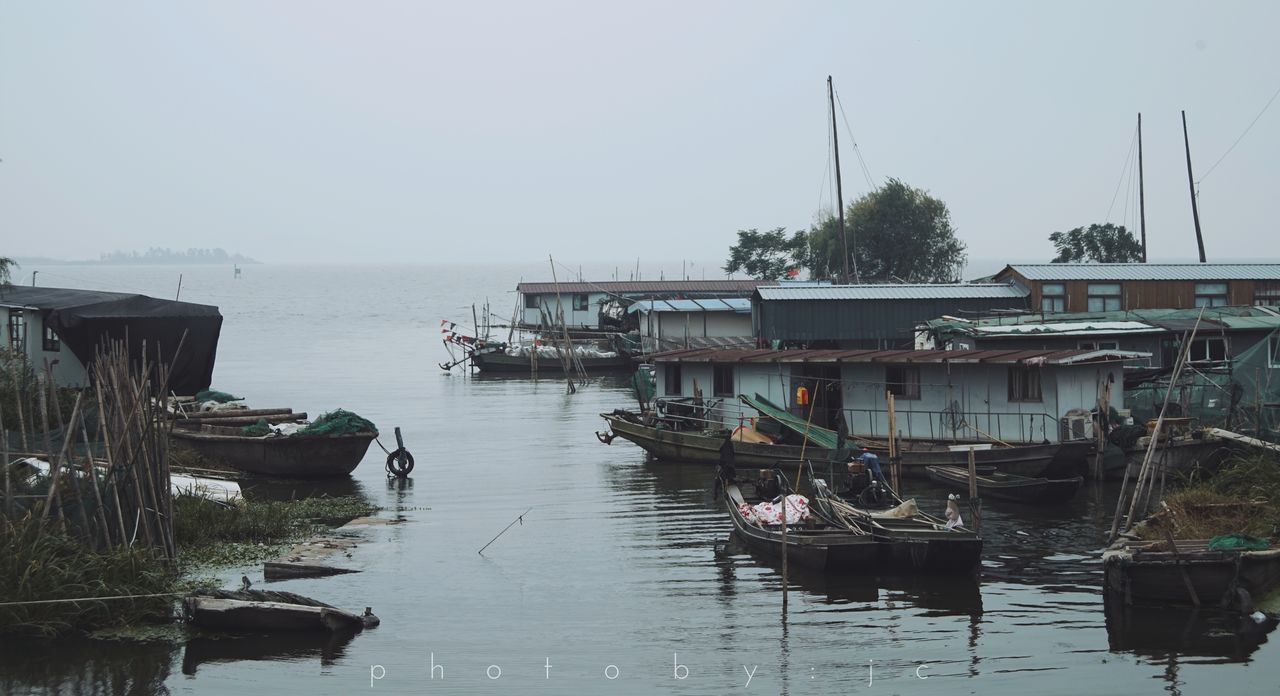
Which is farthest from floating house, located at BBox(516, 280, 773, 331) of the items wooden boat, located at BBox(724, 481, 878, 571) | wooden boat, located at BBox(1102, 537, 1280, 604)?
wooden boat, located at BBox(1102, 537, 1280, 604)

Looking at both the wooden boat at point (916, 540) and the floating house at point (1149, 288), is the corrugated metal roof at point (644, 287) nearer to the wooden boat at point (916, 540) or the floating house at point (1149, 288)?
the floating house at point (1149, 288)

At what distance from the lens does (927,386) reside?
1127 inches

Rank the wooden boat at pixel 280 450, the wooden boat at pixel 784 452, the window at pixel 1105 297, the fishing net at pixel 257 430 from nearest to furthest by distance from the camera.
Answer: the wooden boat at pixel 784 452 < the wooden boat at pixel 280 450 < the fishing net at pixel 257 430 < the window at pixel 1105 297

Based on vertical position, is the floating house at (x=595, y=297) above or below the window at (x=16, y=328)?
above

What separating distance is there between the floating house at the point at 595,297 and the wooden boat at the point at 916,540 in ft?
147

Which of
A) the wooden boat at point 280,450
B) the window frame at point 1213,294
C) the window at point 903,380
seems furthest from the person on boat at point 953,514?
the window frame at point 1213,294

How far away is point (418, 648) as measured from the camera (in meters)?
15.8

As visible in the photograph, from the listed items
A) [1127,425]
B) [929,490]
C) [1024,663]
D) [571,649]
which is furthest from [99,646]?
[1127,425]

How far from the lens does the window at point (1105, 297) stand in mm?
39375

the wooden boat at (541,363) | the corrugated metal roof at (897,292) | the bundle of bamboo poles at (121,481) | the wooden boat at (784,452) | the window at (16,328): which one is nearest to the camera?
the bundle of bamboo poles at (121,481)

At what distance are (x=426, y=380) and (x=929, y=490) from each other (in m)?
36.8

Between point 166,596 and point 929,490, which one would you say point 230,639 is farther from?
point 929,490

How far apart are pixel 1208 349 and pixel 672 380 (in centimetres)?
1437

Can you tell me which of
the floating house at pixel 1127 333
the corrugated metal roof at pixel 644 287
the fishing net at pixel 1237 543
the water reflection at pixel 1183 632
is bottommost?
the water reflection at pixel 1183 632
